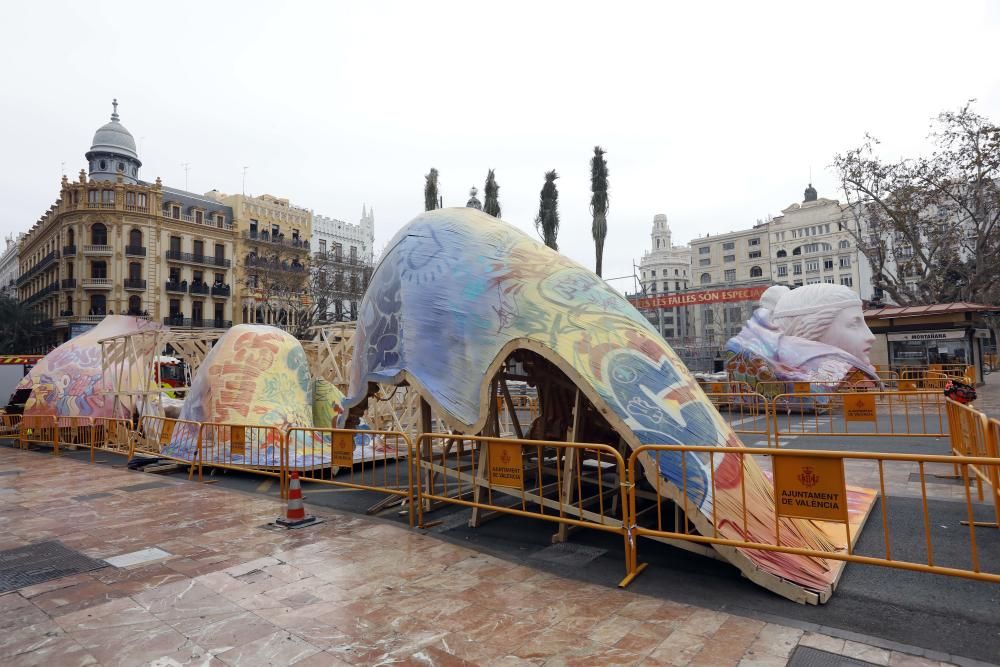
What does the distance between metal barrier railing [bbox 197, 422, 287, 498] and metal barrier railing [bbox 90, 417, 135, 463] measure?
3.10 meters

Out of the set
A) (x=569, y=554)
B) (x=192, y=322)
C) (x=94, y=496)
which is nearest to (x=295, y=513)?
(x=569, y=554)

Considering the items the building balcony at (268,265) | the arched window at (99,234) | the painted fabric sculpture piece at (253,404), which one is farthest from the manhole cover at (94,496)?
the arched window at (99,234)

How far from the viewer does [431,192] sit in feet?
119

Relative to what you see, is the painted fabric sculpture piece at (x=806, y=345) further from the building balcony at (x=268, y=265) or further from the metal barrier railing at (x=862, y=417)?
the building balcony at (x=268, y=265)

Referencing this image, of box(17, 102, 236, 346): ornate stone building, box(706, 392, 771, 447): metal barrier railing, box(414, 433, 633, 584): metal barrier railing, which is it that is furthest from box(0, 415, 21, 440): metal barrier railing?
box(706, 392, 771, 447): metal barrier railing

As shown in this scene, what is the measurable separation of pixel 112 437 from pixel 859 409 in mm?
17498

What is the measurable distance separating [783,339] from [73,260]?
142ft

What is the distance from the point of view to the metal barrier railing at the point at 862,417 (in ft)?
37.8

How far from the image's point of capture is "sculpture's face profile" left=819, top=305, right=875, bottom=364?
768 inches

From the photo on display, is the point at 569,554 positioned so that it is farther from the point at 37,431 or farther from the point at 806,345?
the point at 37,431

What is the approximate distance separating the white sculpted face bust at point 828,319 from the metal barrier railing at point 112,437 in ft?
66.6

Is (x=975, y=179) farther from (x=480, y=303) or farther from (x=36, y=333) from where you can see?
(x=36, y=333)

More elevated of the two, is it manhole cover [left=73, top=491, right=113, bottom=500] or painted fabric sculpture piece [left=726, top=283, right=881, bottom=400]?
painted fabric sculpture piece [left=726, top=283, right=881, bottom=400]

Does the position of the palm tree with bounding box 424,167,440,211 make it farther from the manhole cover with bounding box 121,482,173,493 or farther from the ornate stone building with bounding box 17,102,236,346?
the manhole cover with bounding box 121,482,173,493
